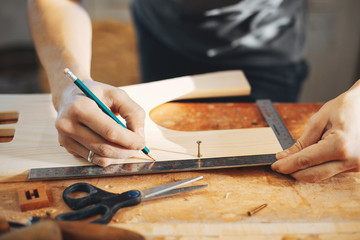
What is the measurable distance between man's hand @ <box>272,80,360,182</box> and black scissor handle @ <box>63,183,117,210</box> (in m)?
0.47

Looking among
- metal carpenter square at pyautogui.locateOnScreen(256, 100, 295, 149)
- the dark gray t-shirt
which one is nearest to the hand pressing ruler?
metal carpenter square at pyautogui.locateOnScreen(256, 100, 295, 149)

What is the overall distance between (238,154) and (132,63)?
8.41 ft

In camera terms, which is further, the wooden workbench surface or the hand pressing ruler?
the hand pressing ruler

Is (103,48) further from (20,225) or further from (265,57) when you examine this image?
(20,225)

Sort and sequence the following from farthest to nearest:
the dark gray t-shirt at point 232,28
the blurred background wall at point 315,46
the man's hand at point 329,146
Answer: the blurred background wall at point 315,46 < the dark gray t-shirt at point 232,28 < the man's hand at point 329,146

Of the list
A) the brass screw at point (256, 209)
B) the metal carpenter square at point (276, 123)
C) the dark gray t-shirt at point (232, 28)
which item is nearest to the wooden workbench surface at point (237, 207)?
the brass screw at point (256, 209)

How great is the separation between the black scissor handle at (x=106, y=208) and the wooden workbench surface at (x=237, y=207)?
0.07 feet

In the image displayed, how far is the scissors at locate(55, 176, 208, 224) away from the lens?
815mm

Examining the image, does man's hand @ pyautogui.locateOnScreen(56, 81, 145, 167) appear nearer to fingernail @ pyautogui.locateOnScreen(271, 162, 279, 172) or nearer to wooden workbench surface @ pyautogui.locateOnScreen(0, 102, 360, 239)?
wooden workbench surface @ pyautogui.locateOnScreen(0, 102, 360, 239)

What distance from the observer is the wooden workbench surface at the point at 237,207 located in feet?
2.64

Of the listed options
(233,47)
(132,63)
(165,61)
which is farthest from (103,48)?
(233,47)

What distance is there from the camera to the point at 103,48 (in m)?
3.38

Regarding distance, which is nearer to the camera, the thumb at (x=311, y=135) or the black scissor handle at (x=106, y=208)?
the black scissor handle at (x=106, y=208)

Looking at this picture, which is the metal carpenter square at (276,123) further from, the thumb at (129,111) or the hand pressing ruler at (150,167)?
the thumb at (129,111)
